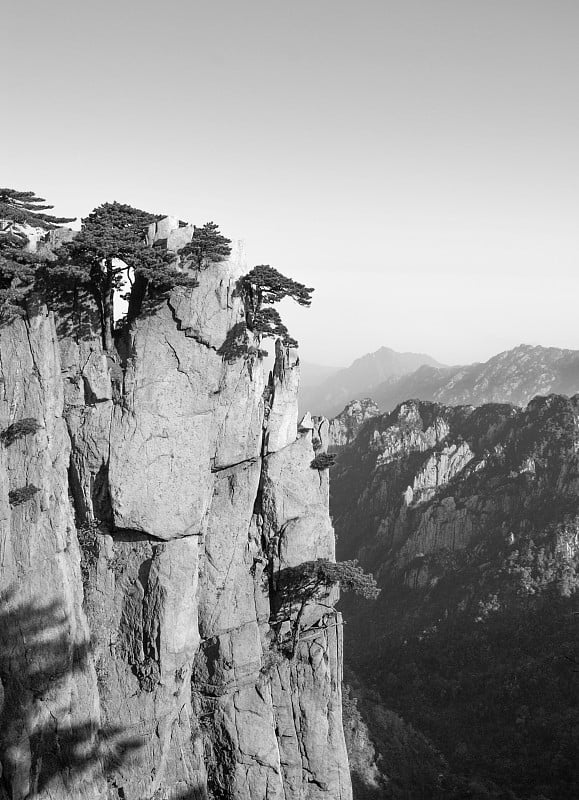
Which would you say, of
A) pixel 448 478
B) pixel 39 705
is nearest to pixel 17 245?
pixel 39 705

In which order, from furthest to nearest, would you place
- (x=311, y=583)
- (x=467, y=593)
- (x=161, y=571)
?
(x=467, y=593), (x=311, y=583), (x=161, y=571)

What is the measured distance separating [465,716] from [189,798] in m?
49.5

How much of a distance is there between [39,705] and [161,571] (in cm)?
912

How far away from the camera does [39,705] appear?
31172 mm

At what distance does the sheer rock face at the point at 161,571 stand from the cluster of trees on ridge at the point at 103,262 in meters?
1.27

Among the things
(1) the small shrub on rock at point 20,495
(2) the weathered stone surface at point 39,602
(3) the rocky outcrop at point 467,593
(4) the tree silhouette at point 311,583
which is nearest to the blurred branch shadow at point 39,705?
(2) the weathered stone surface at point 39,602

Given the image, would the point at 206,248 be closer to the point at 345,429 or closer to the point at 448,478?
the point at 448,478

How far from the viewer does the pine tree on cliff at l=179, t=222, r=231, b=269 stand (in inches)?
1438

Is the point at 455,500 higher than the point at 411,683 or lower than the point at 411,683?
higher

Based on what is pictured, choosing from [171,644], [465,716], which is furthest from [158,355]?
[465,716]

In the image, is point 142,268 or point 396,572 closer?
point 142,268

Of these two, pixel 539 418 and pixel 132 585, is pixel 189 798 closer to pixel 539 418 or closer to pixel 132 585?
pixel 132 585

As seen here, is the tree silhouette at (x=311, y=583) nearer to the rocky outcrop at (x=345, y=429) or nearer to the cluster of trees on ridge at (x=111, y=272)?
the cluster of trees on ridge at (x=111, y=272)

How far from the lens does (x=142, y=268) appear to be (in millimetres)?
34531
